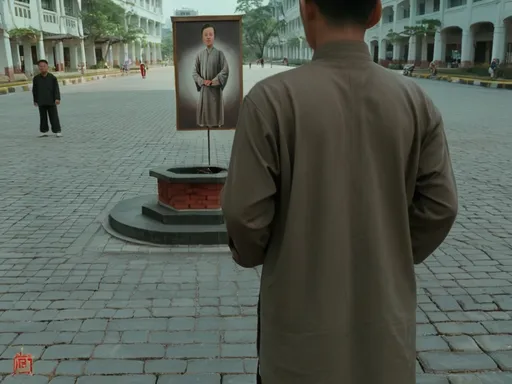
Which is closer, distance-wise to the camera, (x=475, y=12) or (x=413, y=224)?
(x=413, y=224)

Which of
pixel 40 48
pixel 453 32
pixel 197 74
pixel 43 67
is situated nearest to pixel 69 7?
pixel 40 48

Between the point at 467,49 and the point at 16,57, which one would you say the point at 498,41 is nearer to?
the point at 467,49

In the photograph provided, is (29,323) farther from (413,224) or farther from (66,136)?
(66,136)

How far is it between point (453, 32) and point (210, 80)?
48.3m

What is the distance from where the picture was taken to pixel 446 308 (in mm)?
3814

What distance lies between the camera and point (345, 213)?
5.08ft

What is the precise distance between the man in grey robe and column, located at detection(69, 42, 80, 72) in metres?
46.8

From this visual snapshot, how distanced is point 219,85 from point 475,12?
131 feet

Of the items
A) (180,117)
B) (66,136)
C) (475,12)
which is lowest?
(66,136)

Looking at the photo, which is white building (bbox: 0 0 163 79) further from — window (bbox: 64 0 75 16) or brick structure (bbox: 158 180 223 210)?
brick structure (bbox: 158 180 223 210)

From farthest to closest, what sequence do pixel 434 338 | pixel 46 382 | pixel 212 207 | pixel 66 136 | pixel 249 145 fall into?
pixel 66 136
pixel 212 207
pixel 434 338
pixel 46 382
pixel 249 145

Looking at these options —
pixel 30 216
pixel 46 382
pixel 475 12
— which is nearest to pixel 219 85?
pixel 30 216

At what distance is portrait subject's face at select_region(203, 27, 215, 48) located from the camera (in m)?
5.75

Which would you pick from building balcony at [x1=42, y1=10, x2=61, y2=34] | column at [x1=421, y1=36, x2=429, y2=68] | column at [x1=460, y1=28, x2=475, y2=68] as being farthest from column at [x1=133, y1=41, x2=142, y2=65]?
column at [x1=460, y1=28, x2=475, y2=68]
